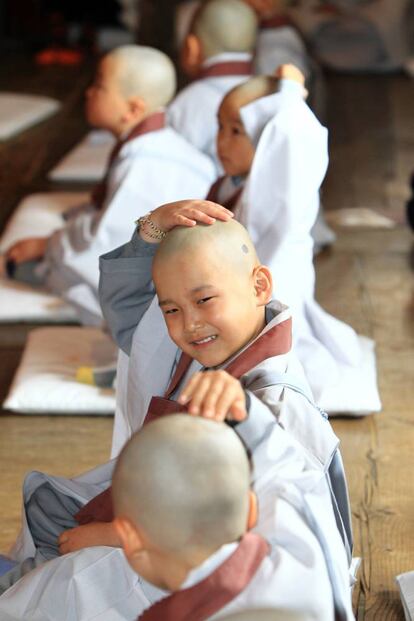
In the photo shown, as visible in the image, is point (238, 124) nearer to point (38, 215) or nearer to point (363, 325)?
point (363, 325)

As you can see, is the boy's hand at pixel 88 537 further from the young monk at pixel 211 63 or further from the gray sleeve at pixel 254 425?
the young monk at pixel 211 63

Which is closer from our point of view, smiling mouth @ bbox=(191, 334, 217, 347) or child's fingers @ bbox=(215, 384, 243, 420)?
child's fingers @ bbox=(215, 384, 243, 420)

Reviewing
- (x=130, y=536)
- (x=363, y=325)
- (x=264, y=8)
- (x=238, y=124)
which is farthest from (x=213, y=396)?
(x=264, y=8)

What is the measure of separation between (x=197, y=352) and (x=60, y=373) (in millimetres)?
1293

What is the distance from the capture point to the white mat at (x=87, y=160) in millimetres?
5523

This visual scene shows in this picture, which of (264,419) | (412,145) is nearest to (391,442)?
(264,419)

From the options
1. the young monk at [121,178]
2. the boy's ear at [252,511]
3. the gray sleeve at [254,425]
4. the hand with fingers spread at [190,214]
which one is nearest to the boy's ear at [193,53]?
the young monk at [121,178]

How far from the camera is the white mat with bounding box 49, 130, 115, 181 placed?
5523mm

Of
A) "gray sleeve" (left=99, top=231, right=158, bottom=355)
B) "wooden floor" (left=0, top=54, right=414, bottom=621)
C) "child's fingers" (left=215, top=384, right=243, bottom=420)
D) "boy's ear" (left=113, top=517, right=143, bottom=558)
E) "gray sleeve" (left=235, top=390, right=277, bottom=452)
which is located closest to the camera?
"boy's ear" (left=113, top=517, right=143, bottom=558)

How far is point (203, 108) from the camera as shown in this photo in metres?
4.49

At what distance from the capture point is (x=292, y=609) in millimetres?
1649

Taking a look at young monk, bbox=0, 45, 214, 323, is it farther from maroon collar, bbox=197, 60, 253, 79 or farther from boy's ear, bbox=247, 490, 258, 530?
boy's ear, bbox=247, 490, 258, 530

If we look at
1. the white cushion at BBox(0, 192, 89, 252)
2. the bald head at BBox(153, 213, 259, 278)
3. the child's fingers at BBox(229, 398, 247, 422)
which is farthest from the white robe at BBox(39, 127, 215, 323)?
the child's fingers at BBox(229, 398, 247, 422)

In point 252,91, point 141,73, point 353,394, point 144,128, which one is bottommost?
point 353,394
